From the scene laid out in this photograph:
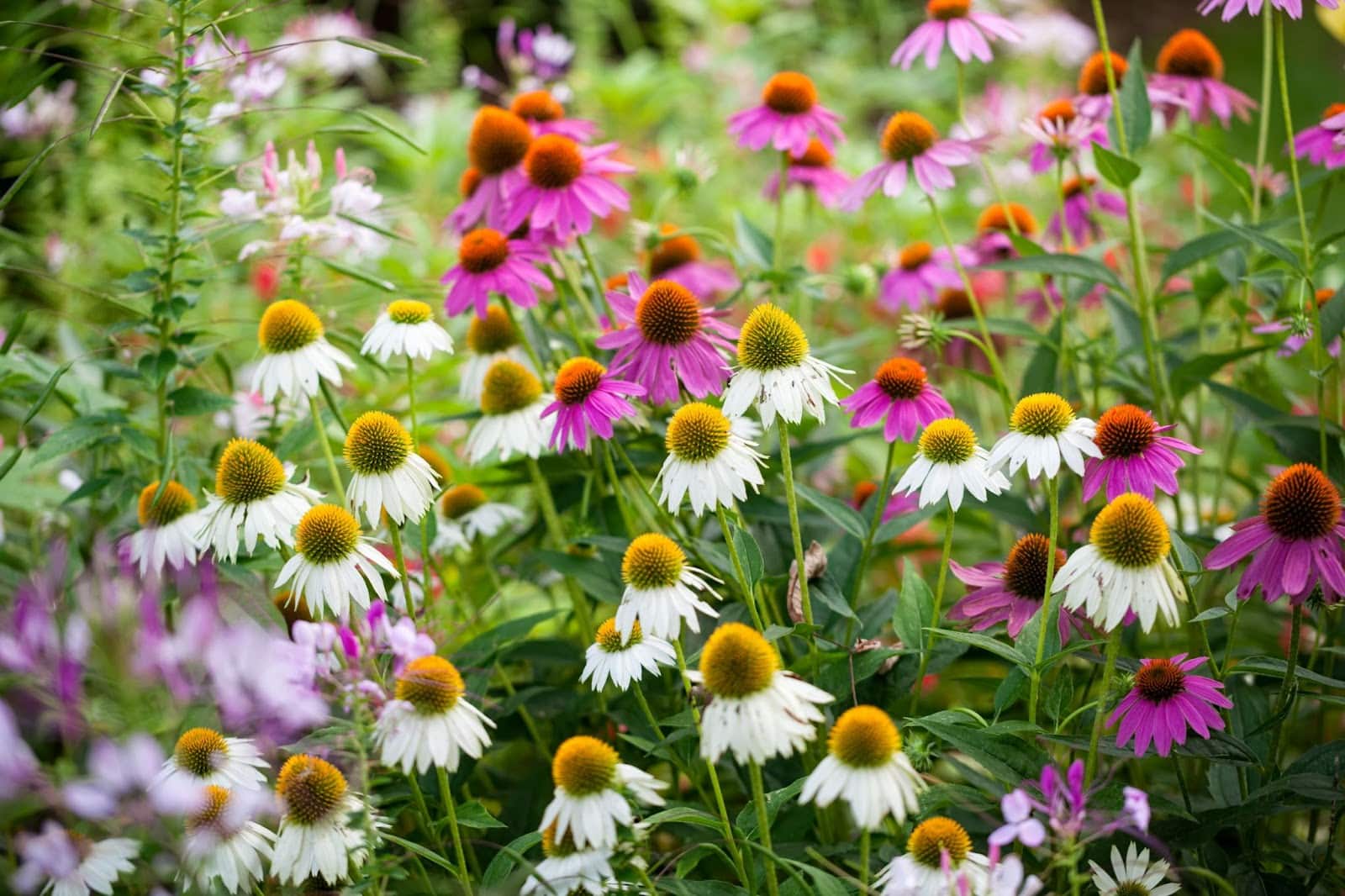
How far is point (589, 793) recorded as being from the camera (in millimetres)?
794

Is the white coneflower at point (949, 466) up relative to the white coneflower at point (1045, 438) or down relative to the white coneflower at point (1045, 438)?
down

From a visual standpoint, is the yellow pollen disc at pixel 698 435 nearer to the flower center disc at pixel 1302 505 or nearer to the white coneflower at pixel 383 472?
the white coneflower at pixel 383 472

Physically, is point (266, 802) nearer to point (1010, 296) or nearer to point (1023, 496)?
point (1023, 496)

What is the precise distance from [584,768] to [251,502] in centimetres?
42

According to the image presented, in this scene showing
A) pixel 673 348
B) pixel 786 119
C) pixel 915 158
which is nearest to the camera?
pixel 673 348

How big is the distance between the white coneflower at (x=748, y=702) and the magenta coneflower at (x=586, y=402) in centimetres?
31

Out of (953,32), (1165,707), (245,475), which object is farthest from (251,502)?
(953,32)

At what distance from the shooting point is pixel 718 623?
4.07ft

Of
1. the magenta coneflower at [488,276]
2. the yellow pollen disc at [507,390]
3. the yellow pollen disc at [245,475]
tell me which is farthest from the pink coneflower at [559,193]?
the yellow pollen disc at [245,475]

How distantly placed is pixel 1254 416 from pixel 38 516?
152 centimetres

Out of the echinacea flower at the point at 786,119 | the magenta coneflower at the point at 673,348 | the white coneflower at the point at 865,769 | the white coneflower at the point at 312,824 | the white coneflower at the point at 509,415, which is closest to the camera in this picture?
the white coneflower at the point at 865,769

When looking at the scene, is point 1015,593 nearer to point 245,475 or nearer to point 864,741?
point 864,741

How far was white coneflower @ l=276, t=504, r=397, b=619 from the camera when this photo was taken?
924 millimetres

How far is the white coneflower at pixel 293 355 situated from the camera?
108cm
